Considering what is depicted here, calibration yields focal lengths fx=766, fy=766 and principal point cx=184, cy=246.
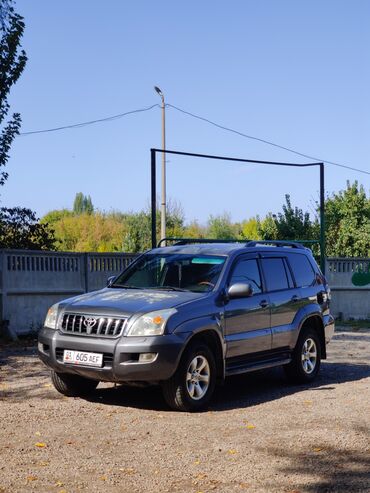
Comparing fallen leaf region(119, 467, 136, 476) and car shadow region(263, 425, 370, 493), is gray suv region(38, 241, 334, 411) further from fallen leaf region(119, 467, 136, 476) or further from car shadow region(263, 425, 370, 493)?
fallen leaf region(119, 467, 136, 476)

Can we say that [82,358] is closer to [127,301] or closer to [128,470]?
[127,301]

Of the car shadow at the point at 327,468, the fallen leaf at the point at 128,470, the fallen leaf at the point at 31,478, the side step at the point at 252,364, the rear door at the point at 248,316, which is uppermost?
the rear door at the point at 248,316

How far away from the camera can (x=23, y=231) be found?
18.7m

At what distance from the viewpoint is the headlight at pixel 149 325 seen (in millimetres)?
8008

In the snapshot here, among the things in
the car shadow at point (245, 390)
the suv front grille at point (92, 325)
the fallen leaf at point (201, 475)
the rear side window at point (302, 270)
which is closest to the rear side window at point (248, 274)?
the rear side window at point (302, 270)

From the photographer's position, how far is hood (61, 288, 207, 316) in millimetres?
8250

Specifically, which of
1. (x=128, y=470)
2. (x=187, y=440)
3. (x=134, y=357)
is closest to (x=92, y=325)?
(x=134, y=357)

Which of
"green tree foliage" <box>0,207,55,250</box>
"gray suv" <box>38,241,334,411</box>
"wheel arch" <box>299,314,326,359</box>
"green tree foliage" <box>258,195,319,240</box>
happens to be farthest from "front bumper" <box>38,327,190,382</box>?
"green tree foliage" <box>258,195,319,240</box>

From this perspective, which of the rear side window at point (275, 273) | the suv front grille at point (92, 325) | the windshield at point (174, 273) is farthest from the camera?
the rear side window at point (275, 273)

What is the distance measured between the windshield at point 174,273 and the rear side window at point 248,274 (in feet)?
0.77

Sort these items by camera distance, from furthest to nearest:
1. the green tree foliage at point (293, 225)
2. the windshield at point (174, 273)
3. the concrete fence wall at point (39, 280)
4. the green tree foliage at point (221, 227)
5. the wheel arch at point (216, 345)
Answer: the green tree foliage at point (221, 227), the green tree foliage at point (293, 225), the concrete fence wall at point (39, 280), the windshield at point (174, 273), the wheel arch at point (216, 345)

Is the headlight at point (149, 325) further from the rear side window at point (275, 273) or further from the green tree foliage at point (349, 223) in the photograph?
the green tree foliage at point (349, 223)

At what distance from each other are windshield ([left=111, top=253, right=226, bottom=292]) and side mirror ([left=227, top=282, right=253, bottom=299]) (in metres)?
0.24

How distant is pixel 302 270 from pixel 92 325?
145 inches
